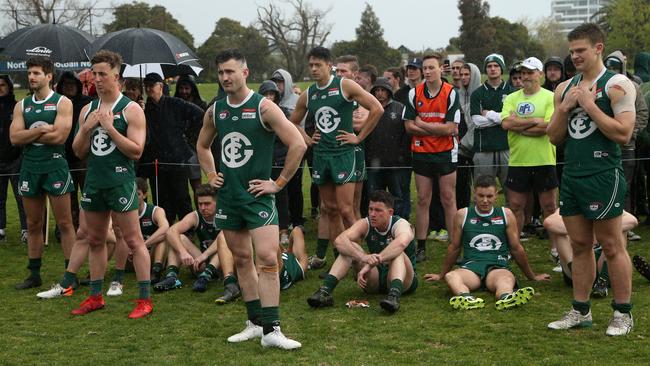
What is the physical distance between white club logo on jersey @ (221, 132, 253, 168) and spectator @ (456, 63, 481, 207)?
17.3ft

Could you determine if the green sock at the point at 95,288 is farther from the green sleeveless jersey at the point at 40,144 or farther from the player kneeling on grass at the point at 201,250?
the green sleeveless jersey at the point at 40,144

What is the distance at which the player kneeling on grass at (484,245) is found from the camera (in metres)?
7.50

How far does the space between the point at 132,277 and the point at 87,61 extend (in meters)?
4.03

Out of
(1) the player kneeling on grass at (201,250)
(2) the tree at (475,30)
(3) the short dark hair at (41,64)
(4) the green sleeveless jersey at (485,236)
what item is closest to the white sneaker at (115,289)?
(1) the player kneeling on grass at (201,250)

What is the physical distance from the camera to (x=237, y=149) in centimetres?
605

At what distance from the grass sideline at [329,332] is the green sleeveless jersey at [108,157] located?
1.20 meters

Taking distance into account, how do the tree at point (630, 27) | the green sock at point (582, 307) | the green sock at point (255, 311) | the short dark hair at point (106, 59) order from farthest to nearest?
1. the tree at point (630, 27)
2. the short dark hair at point (106, 59)
3. the green sock at point (255, 311)
4. the green sock at point (582, 307)

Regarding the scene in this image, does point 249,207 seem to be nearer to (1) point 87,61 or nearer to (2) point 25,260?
(2) point 25,260

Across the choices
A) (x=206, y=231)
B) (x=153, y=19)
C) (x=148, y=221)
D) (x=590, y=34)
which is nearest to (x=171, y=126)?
(x=148, y=221)

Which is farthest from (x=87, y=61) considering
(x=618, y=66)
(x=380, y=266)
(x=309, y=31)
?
(x=309, y=31)

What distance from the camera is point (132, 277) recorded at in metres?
8.99

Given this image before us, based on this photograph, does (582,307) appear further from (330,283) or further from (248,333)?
(248,333)

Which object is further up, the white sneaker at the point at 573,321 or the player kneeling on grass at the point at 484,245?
the player kneeling on grass at the point at 484,245

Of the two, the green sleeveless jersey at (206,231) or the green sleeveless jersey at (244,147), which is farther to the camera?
the green sleeveless jersey at (206,231)
